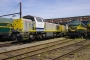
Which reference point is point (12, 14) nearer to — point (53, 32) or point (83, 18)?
point (53, 32)

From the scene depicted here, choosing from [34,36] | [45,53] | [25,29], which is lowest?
[45,53]

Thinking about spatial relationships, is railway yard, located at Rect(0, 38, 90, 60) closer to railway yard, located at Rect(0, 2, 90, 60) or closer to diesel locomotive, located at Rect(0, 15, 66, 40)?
railway yard, located at Rect(0, 2, 90, 60)

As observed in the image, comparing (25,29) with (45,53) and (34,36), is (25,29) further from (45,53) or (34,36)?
(45,53)

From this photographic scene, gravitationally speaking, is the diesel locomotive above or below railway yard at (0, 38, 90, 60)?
above

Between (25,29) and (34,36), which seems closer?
(25,29)

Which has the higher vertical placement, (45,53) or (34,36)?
(34,36)

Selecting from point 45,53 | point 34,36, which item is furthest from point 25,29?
point 45,53

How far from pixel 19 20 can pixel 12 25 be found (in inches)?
44.7

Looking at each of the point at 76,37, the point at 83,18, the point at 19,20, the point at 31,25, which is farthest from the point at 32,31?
the point at 83,18

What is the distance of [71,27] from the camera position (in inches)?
942

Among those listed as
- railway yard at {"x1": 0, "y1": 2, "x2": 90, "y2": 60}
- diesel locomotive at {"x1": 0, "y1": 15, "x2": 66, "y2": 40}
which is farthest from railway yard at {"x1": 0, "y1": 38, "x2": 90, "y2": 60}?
diesel locomotive at {"x1": 0, "y1": 15, "x2": 66, "y2": 40}

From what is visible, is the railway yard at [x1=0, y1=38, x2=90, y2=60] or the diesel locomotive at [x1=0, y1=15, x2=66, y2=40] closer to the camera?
the railway yard at [x1=0, y1=38, x2=90, y2=60]

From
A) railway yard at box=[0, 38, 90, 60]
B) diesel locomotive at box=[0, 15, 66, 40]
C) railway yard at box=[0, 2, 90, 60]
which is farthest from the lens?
diesel locomotive at box=[0, 15, 66, 40]

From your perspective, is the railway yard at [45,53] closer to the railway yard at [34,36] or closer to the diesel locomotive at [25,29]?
the railway yard at [34,36]
